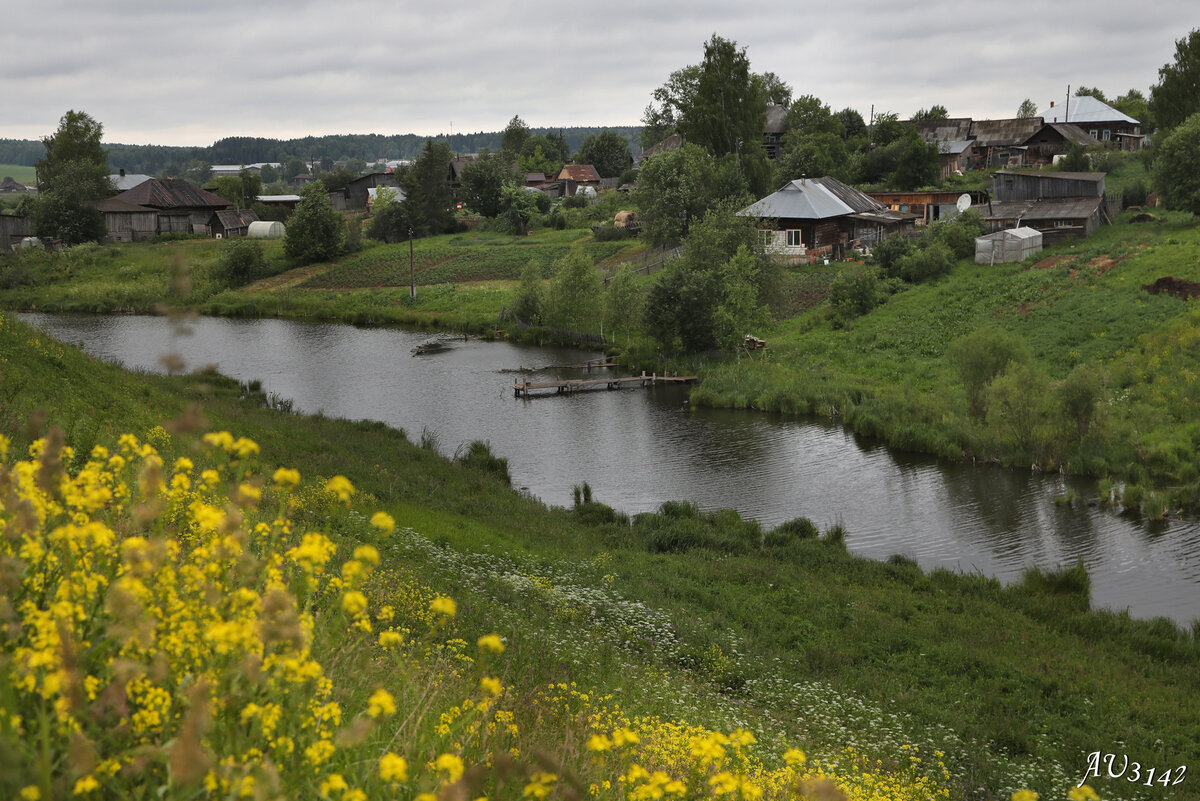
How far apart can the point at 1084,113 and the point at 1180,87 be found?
2010 centimetres

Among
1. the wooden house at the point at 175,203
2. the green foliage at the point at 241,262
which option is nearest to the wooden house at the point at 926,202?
the green foliage at the point at 241,262

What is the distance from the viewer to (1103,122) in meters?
86.1

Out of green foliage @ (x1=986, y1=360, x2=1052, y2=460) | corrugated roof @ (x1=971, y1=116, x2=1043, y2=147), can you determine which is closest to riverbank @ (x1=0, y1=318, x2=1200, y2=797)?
green foliage @ (x1=986, y1=360, x2=1052, y2=460)

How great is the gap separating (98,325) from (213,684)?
5729 cm

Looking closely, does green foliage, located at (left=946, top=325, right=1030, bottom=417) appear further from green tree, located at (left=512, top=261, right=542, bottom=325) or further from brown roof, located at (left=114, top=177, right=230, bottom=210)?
brown roof, located at (left=114, top=177, right=230, bottom=210)

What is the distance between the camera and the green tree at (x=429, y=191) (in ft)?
255

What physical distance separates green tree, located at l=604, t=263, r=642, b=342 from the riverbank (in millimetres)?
23154

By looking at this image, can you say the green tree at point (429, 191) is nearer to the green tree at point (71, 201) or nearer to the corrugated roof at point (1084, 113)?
the green tree at point (71, 201)

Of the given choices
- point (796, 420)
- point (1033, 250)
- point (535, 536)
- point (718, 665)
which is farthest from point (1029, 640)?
point (1033, 250)

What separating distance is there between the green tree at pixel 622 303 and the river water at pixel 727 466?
94.5 inches

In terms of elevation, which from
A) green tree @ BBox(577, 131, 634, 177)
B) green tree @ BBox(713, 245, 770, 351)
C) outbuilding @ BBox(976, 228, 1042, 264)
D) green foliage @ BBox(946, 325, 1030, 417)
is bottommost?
green foliage @ BBox(946, 325, 1030, 417)

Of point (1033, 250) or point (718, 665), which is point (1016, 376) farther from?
point (1033, 250)

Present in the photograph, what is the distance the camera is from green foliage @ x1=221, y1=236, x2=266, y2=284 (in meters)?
66.9

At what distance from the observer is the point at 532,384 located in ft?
126
